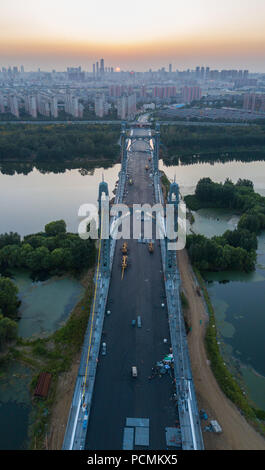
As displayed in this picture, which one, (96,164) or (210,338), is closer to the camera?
(210,338)

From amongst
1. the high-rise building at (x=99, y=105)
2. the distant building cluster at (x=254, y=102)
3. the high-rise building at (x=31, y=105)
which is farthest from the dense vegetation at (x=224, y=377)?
the distant building cluster at (x=254, y=102)

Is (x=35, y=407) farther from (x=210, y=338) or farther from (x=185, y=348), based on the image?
(x=210, y=338)

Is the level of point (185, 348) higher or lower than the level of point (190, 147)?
lower

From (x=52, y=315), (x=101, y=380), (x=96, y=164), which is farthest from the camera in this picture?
(x=96, y=164)

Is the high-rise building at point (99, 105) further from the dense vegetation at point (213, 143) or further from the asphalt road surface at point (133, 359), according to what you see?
the asphalt road surface at point (133, 359)

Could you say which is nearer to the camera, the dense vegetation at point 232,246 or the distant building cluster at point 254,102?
the dense vegetation at point 232,246

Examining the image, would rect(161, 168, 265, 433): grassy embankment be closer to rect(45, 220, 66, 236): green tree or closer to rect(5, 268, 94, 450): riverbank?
rect(5, 268, 94, 450): riverbank

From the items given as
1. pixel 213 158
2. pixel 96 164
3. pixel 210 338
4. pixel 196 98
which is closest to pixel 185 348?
pixel 210 338
